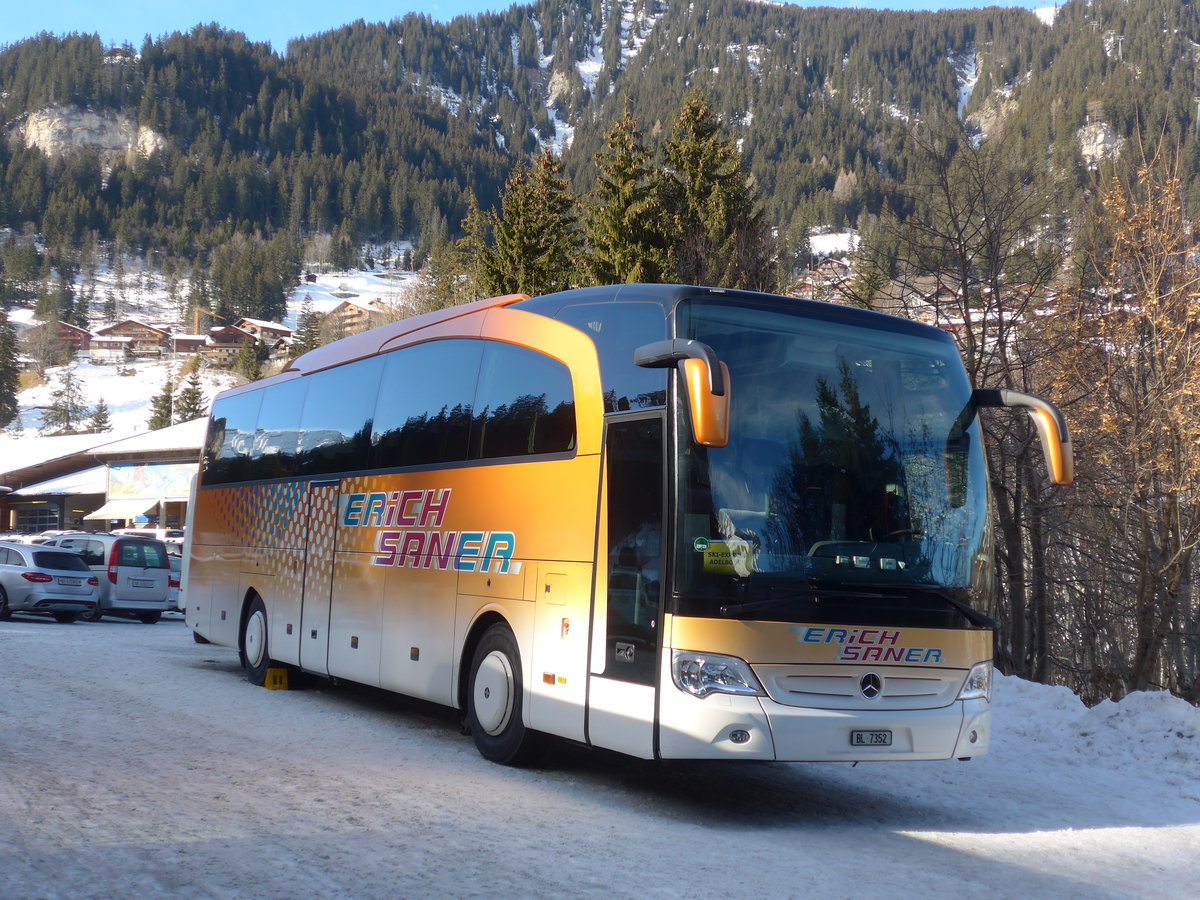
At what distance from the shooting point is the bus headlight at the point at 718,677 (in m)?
7.04

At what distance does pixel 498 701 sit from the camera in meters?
8.93

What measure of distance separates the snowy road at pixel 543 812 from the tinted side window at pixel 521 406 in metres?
2.42

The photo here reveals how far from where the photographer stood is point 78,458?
66.2 m

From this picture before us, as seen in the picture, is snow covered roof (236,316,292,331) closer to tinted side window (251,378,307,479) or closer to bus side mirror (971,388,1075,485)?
tinted side window (251,378,307,479)

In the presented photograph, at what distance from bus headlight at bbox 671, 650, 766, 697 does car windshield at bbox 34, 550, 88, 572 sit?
63.3 feet

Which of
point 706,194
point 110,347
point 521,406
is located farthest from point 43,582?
point 110,347

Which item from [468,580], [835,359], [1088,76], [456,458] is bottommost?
[468,580]

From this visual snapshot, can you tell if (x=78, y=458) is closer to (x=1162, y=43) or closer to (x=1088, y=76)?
(x=1088, y=76)

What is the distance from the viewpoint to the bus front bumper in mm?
6984

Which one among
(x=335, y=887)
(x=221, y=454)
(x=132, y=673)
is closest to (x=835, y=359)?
(x=335, y=887)

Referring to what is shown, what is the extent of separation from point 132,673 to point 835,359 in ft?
31.6

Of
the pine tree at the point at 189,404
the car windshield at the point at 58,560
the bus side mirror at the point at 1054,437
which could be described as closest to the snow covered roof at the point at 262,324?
the pine tree at the point at 189,404

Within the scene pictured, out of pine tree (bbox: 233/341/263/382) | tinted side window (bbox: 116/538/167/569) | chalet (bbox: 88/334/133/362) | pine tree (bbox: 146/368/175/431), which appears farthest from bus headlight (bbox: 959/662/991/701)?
chalet (bbox: 88/334/133/362)

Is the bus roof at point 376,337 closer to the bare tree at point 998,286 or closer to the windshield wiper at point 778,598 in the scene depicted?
the windshield wiper at point 778,598
